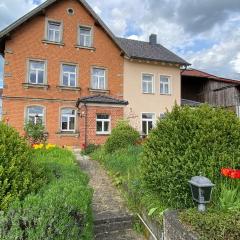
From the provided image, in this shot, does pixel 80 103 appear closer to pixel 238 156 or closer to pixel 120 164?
pixel 120 164

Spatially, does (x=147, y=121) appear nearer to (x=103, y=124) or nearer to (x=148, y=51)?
(x=103, y=124)

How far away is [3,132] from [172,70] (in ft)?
62.9

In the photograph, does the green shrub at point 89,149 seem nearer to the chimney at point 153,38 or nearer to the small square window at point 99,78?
the small square window at point 99,78

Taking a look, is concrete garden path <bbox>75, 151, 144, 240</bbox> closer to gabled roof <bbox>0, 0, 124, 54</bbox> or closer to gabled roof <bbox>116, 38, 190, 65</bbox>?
gabled roof <bbox>0, 0, 124, 54</bbox>

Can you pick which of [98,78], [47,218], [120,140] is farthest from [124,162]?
[98,78]

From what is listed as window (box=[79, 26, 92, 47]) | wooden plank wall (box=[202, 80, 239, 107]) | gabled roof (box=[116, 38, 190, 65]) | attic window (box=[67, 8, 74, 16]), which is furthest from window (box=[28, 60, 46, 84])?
wooden plank wall (box=[202, 80, 239, 107])

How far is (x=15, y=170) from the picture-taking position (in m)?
4.21

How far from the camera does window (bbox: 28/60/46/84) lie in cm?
1809

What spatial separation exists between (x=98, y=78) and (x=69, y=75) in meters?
2.09

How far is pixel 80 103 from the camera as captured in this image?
1780cm

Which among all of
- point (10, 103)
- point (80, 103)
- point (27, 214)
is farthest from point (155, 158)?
point (10, 103)

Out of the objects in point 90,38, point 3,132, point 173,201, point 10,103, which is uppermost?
point 90,38

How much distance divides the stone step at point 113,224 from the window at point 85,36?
15.7 metres

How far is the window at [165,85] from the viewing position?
22000 mm
